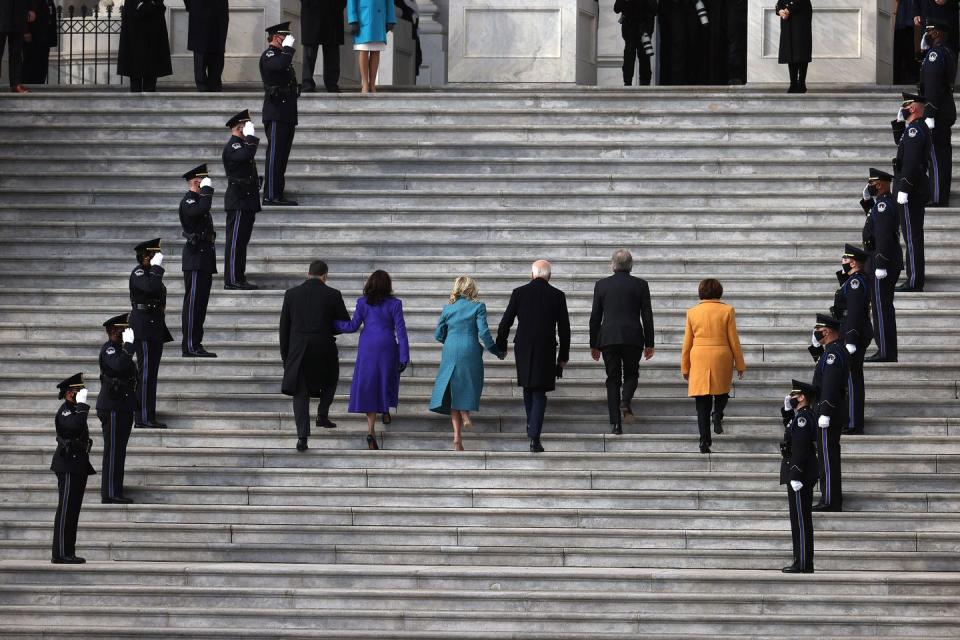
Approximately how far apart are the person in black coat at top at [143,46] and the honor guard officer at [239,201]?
181 inches

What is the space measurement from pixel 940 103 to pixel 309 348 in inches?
258

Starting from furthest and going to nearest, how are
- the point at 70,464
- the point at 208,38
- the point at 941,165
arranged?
1. the point at 208,38
2. the point at 941,165
3. the point at 70,464

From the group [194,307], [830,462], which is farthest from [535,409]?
[194,307]

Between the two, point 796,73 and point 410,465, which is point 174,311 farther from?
point 796,73

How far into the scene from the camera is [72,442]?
1418 centimetres

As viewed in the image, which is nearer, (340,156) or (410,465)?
(410,465)

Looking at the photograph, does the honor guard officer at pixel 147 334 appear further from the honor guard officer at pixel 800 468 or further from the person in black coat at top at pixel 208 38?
the person in black coat at top at pixel 208 38

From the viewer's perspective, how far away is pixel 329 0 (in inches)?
870

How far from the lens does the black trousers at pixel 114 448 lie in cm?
1490

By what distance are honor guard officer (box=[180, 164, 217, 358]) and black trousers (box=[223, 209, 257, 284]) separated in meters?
0.58

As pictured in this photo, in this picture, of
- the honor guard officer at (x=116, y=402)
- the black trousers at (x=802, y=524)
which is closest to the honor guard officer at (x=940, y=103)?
the black trousers at (x=802, y=524)

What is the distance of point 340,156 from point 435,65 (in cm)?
1010

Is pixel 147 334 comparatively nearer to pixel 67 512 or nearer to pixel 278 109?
pixel 67 512

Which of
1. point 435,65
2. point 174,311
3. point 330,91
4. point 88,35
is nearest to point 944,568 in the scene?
point 174,311
